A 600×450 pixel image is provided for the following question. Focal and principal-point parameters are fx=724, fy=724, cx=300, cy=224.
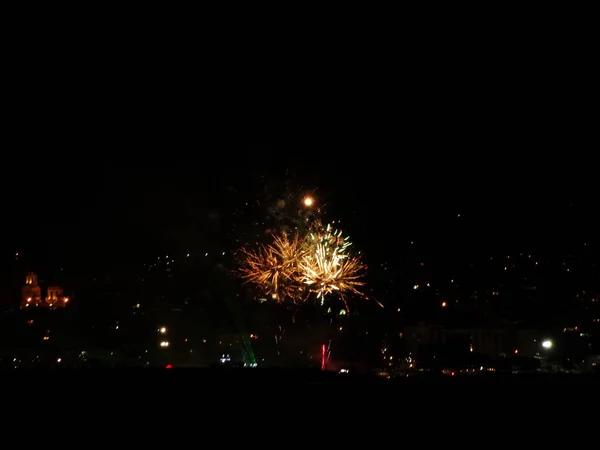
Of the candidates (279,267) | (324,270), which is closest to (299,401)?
(324,270)

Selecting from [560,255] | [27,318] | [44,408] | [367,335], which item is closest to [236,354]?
[367,335]

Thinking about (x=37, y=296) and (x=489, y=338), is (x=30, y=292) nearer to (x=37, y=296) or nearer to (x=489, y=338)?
(x=37, y=296)

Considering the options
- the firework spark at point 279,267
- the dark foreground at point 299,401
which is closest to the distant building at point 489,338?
the firework spark at point 279,267

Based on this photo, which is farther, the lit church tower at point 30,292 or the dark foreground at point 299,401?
the lit church tower at point 30,292

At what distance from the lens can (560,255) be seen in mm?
26906

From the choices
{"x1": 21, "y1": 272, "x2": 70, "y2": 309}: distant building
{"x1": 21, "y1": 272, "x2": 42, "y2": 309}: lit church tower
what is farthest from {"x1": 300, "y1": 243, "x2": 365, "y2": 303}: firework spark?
{"x1": 21, "y1": 272, "x2": 42, "y2": 309}: lit church tower

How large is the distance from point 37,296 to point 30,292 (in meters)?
0.35

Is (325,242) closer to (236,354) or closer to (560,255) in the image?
(236,354)

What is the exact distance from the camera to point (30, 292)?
29.2 metres

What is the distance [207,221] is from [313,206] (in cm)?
504

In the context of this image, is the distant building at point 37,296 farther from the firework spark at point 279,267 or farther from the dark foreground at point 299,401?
the dark foreground at point 299,401

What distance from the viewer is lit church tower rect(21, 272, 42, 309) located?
94.7 feet

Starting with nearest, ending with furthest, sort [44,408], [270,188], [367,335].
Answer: [44,408] < [367,335] < [270,188]

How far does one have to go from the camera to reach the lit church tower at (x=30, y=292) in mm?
28859
